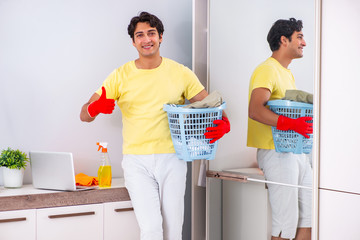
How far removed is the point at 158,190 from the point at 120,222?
0.29m

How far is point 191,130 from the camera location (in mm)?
2281

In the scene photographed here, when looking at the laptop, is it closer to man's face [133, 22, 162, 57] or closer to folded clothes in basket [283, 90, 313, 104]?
man's face [133, 22, 162, 57]

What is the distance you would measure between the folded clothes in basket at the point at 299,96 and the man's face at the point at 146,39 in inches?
29.9

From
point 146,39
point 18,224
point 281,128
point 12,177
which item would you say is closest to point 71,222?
point 18,224

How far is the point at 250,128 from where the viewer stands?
2.43m

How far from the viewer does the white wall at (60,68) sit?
2523 millimetres

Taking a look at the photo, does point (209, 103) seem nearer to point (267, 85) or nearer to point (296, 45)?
point (267, 85)

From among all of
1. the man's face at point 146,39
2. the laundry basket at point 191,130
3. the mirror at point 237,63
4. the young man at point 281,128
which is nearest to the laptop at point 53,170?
the laundry basket at point 191,130

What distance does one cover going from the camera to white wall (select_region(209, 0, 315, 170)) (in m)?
2.19
